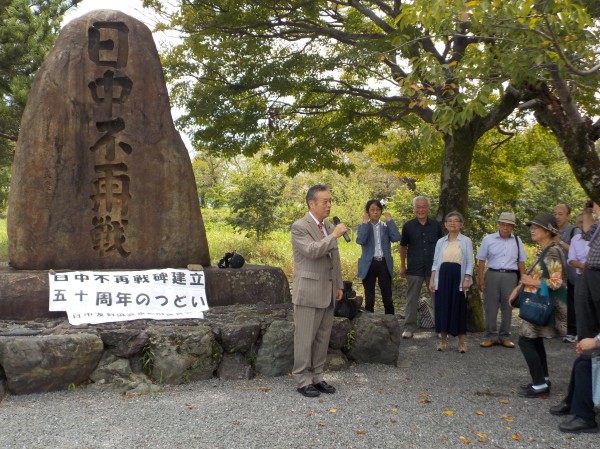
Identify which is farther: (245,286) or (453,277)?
(245,286)

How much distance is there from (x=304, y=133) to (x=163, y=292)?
4.87 meters

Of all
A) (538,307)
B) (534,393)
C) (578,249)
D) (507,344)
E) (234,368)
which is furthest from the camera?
(507,344)

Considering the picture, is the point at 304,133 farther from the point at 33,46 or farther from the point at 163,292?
the point at 33,46

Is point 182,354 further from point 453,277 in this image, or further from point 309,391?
point 453,277

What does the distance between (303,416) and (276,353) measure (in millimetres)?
1169

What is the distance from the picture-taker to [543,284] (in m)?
4.50

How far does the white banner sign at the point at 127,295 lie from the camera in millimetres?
5477

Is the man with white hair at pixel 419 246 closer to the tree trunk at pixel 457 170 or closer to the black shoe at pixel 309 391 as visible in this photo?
the tree trunk at pixel 457 170

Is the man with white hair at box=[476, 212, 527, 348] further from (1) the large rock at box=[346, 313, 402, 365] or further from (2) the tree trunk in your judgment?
(1) the large rock at box=[346, 313, 402, 365]

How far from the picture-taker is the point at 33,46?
11312 millimetres

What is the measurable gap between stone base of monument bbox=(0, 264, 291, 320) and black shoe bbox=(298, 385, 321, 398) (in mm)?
1840

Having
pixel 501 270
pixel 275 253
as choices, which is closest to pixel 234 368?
pixel 501 270

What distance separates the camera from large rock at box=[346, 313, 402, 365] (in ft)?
18.9

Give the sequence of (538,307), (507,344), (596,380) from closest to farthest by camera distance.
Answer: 1. (596,380)
2. (538,307)
3. (507,344)
